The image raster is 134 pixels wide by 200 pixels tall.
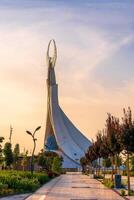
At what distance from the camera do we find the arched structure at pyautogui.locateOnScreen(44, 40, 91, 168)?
482 ft

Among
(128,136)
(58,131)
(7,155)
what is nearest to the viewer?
(128,136)

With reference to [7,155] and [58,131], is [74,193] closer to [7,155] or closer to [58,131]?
[7,155]

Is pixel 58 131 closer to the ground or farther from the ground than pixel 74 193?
farther from the ground

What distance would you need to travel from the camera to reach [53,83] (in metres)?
146

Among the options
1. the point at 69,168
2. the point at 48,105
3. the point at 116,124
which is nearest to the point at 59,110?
the point at 48,105

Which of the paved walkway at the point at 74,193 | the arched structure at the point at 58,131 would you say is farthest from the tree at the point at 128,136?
the arched structure at the point at 58,131

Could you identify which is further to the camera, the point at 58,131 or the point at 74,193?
the point at 58,131

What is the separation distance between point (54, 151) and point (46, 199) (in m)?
130

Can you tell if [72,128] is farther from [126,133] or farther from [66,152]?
[126,133]

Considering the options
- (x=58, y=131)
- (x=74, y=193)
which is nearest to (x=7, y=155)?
(x=74, y=193)

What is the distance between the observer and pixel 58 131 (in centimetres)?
15025

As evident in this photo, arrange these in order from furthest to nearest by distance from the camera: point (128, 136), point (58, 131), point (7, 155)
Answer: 1. point (58, 131)
2. point (7, 155)
3. point (128, 136)

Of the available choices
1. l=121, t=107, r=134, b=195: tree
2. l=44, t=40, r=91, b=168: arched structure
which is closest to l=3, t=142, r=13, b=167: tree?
l=121, t=107, r=134, b=195: tree

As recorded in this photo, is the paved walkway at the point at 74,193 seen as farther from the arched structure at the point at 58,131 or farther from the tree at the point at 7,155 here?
the arched structure at the point at 58,131
